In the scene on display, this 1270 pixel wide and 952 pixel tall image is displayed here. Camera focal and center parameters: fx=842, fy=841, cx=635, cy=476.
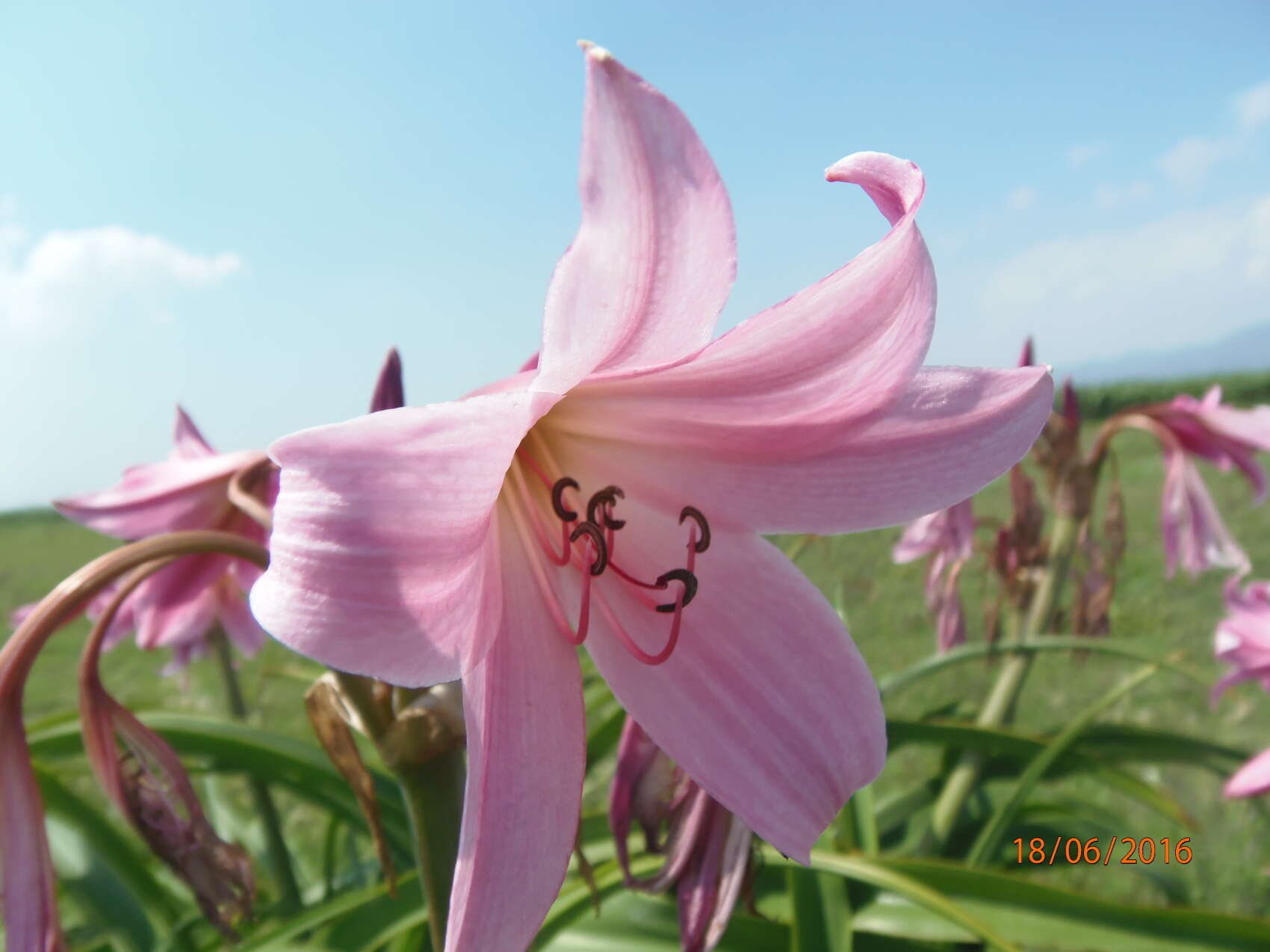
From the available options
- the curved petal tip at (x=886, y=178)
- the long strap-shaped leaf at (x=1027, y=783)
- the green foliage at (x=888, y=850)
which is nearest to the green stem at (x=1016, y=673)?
the green foliage at (x=888, y=850)

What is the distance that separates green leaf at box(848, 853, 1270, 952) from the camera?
105cm

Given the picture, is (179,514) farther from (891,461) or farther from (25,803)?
(891,461)

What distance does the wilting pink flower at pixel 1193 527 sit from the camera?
76.0 inches

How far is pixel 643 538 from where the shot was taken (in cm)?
84

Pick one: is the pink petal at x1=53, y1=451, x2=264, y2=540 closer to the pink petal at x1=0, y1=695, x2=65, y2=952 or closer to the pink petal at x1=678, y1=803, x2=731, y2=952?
the pink petal at x1=0, y1=695, x2=65, y2=952

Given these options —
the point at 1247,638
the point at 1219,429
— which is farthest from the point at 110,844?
the point at 1219,429

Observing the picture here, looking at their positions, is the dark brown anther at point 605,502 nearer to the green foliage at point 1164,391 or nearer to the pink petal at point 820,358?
the pink petal at point 820,358

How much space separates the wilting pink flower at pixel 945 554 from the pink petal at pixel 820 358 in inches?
40.0

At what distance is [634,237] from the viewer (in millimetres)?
570

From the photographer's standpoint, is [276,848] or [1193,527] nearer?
[276,848]

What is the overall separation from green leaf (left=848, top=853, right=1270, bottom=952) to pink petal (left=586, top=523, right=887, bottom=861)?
0.43 metres

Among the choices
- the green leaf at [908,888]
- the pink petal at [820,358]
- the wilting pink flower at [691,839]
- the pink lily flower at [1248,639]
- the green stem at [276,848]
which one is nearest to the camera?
the pink petal at [820,358]

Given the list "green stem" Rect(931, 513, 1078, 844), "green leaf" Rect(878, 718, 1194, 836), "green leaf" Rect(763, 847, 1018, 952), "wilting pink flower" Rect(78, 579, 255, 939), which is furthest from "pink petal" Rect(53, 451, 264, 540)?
"green stem" Rect(931, 513, 1078, 844)

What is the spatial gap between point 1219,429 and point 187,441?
1998 millimetres
